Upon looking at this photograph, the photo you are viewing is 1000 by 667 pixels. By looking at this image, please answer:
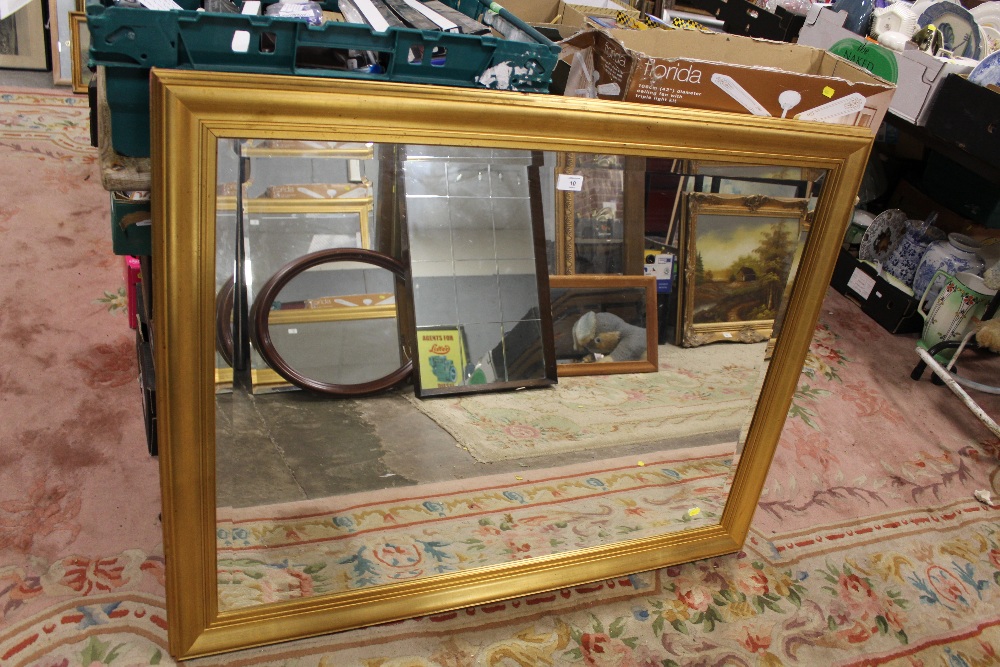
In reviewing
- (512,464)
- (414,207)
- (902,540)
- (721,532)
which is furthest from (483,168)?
(902,540)

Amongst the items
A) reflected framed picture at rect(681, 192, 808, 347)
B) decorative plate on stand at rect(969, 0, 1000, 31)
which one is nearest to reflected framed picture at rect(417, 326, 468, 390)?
reflected framed picture at rect(681, 192, 808, 347)

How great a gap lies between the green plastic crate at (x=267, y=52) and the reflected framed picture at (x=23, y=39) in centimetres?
319

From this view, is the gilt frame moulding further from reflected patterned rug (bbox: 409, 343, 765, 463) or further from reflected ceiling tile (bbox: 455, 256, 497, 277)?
reflected ceiling tile (bbox: 455, 256, 497, 277)

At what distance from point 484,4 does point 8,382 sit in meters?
1.42

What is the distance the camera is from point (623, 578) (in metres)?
1.51

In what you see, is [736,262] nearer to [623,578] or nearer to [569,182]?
[569,182]

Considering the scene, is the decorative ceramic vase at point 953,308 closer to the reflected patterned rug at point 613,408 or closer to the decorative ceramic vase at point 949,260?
the decorative ceramic vase at point 949,260

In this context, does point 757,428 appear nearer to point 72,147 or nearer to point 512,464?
point 512,464

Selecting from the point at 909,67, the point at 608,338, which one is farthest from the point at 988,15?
the point at 608,338

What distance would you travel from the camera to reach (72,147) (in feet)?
9.86

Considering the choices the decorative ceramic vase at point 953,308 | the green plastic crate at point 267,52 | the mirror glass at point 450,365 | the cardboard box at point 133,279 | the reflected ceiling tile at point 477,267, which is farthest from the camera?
the decorative ceramic vase at point 953,308

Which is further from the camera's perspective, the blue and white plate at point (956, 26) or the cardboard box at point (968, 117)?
the blue and white plate at point (956, 26)

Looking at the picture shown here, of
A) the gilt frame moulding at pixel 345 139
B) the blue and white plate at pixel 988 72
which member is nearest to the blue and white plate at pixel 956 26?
the blue and white plate at pixel 988 72

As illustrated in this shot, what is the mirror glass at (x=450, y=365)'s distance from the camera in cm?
108
